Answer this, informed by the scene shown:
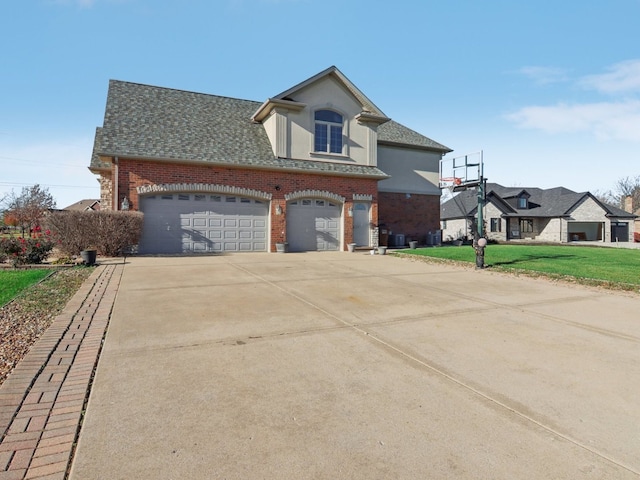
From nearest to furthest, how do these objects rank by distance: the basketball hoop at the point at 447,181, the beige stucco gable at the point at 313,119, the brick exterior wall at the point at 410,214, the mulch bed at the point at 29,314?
the mulch bed at the point at 29,314 → the beige stucco gable at the point at 313,119 → the brick exterior wall at the point at 410,214 → the basketball hoop at the point at 447,181

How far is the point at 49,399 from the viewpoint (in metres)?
2.83

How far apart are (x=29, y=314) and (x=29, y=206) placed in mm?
41644

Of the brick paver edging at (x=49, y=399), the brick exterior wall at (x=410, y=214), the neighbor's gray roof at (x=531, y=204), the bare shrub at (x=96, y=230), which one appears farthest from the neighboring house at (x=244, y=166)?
the neighbor's gray roof at (x=531, y=204)

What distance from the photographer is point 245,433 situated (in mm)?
2463

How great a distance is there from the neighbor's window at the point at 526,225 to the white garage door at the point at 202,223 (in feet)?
107

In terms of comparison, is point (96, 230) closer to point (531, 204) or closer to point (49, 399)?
point (49, 399)

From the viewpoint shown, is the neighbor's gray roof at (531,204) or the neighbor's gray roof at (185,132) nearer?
the neighbor's gray roof at (185,132)

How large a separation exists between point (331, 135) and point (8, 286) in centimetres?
1461

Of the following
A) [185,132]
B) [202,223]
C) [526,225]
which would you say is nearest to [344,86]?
[185,132]

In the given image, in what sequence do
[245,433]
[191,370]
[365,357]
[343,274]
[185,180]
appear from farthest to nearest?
[185,180] → [343,274] → [365,357] → [191,370] → [245,433]

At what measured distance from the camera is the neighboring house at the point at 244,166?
14.8 m

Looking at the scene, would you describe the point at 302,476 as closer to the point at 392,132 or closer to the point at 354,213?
the point at 354,213

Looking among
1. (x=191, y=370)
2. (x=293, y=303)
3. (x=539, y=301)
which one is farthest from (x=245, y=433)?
(x=539, y=301)

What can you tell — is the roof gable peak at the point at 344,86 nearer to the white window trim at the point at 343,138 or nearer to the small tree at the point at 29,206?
the white window trim at the point at 343,138
